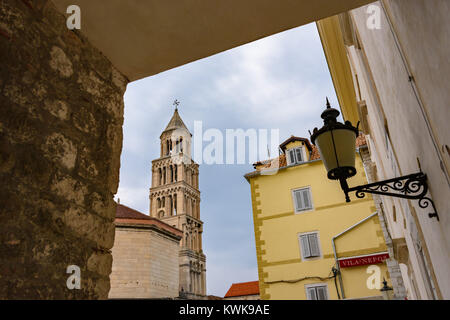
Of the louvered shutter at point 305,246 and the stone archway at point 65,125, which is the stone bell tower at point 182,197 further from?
the stone archway at point 65,125

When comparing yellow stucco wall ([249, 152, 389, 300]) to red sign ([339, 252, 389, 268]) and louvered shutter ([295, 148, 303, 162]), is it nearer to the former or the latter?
red sign ([339, 252, 389, 268])

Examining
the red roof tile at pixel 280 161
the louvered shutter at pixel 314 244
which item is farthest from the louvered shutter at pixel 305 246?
the red roof tile at pixel 280 161

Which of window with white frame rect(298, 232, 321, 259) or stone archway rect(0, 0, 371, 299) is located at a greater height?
window with white frame rect(298, 232, 321, 259)

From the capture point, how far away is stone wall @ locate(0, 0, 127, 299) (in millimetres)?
1772

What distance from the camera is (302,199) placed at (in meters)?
17.2

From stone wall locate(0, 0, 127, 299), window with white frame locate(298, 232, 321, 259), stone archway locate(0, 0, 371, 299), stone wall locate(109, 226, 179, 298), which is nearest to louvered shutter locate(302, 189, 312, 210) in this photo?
window with white frame locate(298, 232, 321, 259)

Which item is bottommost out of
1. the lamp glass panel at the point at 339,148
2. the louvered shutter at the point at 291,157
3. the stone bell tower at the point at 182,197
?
the lamp glass panel at the point at 339,148

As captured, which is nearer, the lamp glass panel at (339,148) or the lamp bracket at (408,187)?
the lamp bracket at (408,187)

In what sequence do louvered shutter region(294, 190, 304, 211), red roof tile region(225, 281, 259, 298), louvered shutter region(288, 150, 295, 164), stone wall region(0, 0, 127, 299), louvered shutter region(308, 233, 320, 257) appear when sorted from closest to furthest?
stone wall region(0, 0, 127, 299) < louvered shutter region(308, 233, 320, 257) < louvered shutter region(294, 190, 304, 211) < louvered shutter region(288, 150, 295, 164) < red roof tile region(225, 281, 259, 298)

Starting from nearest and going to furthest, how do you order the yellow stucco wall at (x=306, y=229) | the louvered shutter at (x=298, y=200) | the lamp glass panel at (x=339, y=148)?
the lamp glass panel at (x=339, y=148) → the yellow stucco wall at (x=306, y=229) → the louvered shutter at (x=298, y=200)

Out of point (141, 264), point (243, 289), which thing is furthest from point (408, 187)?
point (243, 289)

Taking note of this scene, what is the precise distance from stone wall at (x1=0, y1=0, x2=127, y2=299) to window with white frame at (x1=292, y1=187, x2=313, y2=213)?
15.3 m

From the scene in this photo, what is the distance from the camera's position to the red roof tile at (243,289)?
53094 millimetres

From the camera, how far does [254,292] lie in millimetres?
52562
